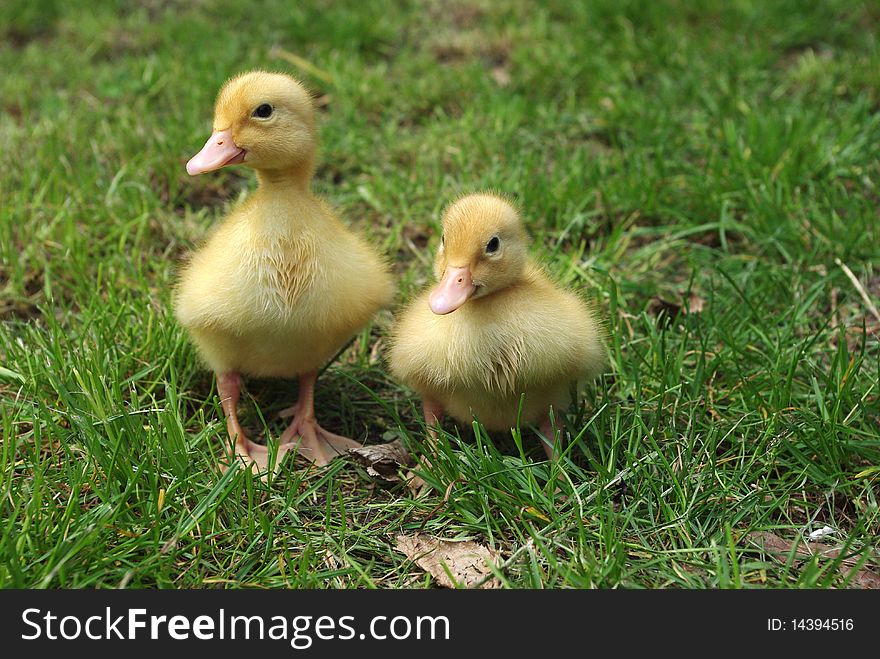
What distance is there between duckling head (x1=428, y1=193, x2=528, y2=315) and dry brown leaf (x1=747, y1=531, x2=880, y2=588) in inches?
42.2

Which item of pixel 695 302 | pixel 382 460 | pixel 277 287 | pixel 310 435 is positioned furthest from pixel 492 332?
pixel 695 302

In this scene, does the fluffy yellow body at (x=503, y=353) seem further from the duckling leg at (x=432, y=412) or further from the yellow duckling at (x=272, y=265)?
the yellow duckling at (x=272, y=265)

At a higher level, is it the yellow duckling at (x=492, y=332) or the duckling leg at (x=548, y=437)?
the yellow duckling at (x=492, y=332)

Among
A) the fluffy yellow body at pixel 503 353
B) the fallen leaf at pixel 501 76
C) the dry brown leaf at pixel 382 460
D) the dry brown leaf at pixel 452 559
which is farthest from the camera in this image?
the fallen leaf at pixel 501 76

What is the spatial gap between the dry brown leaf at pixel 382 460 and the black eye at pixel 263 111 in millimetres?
1128

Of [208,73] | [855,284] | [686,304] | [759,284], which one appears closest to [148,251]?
[208,73]

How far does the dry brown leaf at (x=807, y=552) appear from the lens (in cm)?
263

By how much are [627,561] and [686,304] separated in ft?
4.23

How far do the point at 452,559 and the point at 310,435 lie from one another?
0.77 meters

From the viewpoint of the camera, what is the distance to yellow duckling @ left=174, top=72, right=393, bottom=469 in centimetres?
296

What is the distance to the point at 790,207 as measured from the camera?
4.19 m

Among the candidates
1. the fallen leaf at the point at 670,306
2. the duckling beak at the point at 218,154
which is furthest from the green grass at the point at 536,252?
the duckling beak at the point at 218,154

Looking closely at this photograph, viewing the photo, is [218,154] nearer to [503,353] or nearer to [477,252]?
[477,252]
